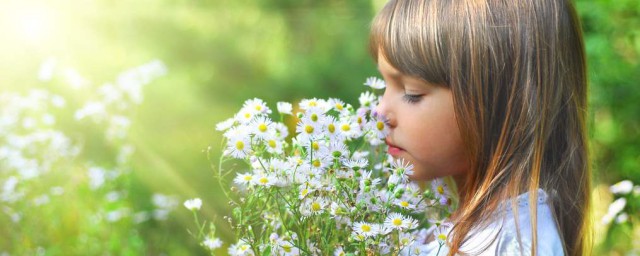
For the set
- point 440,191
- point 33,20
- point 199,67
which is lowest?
point 440,191

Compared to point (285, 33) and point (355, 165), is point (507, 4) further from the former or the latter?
point (285, 33)

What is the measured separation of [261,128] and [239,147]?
0.04 metres

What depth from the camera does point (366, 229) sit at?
122 centimetres

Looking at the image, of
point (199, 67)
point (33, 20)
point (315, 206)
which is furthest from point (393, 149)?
point (33, 20)

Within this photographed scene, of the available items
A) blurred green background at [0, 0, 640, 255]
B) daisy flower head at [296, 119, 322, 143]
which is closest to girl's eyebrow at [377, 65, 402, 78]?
daisy flower head at [296, 119, 322, 143]

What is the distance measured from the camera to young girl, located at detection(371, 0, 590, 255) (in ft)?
4.64

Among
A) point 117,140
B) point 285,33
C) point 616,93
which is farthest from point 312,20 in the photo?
point 117,140

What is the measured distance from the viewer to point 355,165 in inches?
49.6

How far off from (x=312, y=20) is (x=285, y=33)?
0.21 metres

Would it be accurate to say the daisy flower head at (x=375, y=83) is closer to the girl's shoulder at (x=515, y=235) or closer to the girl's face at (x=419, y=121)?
the girl's face at (x=419, y=121)

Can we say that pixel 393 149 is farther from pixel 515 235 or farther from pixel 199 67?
pixel 199 67

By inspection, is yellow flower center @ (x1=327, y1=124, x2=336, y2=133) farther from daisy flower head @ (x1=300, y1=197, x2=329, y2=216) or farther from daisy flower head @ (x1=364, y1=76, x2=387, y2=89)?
daisy flower head @ (x1=364, y1=76, x2=387, y2=89)

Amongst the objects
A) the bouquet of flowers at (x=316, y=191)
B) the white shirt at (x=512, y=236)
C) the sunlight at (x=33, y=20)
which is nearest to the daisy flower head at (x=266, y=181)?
the bouquet of flowers at (x=316, y=191)

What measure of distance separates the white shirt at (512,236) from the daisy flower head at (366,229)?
113 millimetres
